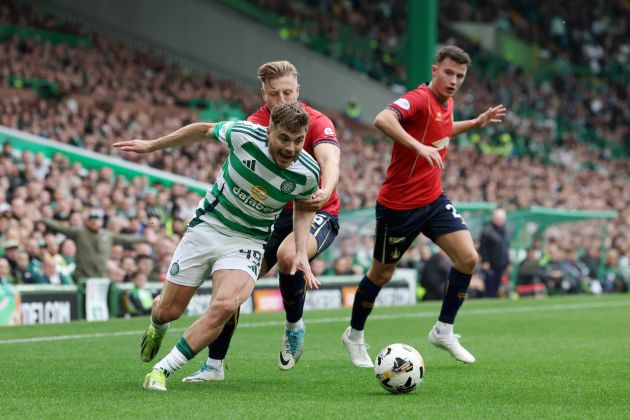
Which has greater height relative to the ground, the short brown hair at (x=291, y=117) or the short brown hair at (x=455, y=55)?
the short brown hair at (x=455, y=55)

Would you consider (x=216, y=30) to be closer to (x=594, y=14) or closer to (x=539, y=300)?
(x=539, y=300)

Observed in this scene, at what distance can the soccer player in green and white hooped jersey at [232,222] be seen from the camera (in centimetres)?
757

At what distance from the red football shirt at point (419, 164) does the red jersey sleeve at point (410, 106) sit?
0.01m

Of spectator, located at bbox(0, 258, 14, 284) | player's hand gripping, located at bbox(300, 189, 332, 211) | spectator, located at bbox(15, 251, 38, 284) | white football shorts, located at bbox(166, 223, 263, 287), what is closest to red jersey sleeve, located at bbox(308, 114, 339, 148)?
player's hand gripping, located at bbox(300, 189, 332, 211)

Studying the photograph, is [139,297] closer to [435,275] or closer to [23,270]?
[23,270]

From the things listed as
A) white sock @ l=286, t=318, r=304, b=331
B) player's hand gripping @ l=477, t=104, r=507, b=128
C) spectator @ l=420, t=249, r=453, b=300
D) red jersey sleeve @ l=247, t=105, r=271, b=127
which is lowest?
spectator @ l=420, t=249, r=453, b=300

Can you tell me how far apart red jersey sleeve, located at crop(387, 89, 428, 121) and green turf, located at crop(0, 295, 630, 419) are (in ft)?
6.62

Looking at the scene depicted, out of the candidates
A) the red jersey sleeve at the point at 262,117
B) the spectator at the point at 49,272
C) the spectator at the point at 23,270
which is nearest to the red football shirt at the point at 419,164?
the red jersey sleeve at the point at 262,117

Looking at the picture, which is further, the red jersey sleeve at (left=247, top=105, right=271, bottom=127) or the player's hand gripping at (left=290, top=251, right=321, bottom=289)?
the red jersey sleeve at (left=247, top=105, right=271, bottom=127)

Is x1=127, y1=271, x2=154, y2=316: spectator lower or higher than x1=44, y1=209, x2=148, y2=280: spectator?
lower

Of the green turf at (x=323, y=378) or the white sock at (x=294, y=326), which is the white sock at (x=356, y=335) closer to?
the green turf at (x=323, y=378)

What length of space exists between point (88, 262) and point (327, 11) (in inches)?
892

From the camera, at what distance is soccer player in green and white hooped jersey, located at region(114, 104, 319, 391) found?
298 inches

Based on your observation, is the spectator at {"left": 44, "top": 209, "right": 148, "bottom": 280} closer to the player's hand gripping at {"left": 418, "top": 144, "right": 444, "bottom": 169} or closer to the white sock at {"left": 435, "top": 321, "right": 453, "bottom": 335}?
the white sock at {"left": 435, "top": 321, "right": 453, "bottom": 335}
